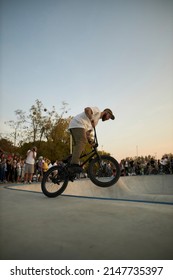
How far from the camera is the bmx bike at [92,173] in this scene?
4332 millimetres

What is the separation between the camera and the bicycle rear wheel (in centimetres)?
432

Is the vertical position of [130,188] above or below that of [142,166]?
below

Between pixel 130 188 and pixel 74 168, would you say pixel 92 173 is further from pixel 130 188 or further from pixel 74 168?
pixel 130 188

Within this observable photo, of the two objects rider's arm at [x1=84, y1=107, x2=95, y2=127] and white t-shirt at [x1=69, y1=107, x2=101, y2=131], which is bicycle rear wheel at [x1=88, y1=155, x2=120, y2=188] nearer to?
white t-shirt at [x1=69, y1=107, x2=101, y2=131]

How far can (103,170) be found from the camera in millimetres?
4809

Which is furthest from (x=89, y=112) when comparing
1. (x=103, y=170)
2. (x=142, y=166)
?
(x=142, y=166)

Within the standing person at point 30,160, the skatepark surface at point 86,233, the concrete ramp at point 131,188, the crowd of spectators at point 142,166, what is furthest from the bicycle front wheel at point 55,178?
the crowd of spectators at point 142,166

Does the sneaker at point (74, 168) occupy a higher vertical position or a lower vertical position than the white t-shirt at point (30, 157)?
lower

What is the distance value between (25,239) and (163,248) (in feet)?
3.76

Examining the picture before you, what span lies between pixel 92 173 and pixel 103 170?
20.4 inches

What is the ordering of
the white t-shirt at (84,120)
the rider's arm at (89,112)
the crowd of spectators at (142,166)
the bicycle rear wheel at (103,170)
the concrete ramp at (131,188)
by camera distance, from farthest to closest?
the crowd of spectators at (142,166) < the concrete ramp at (131,188) < the bicycle rear wheel at (103,170) < the white t-shirt at (84,120) < the rider's arm at (89,112)

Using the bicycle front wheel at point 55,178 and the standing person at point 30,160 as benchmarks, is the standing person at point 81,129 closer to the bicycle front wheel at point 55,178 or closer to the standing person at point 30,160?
the bicycle front wheel at point 55,178
